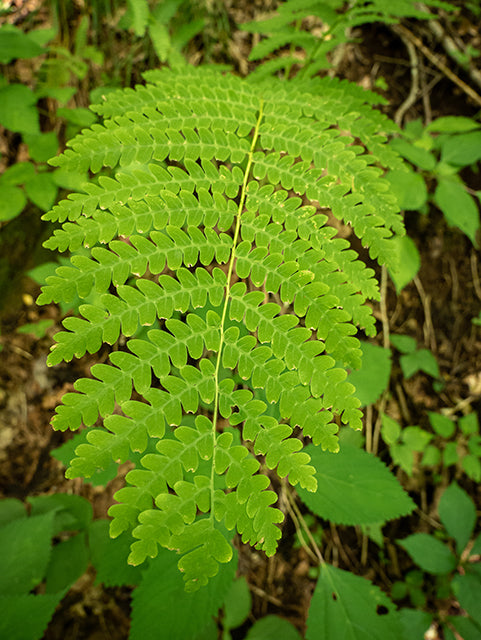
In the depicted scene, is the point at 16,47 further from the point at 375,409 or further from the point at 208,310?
the point at 375,409

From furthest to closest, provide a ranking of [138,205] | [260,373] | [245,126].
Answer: [245,126]
[138,205]
[260,373]

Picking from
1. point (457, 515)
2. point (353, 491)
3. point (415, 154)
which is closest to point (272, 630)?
point (353, 491)

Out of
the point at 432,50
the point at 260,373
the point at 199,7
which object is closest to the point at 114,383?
the point at 260,373

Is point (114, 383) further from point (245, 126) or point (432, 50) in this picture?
point (432, 50)

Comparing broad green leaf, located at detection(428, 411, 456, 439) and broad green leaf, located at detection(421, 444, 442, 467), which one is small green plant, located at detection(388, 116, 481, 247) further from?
broad green leaf, located at detection(421, 444, 442, 467)

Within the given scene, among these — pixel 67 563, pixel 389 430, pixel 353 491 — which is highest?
pixel 353 491
